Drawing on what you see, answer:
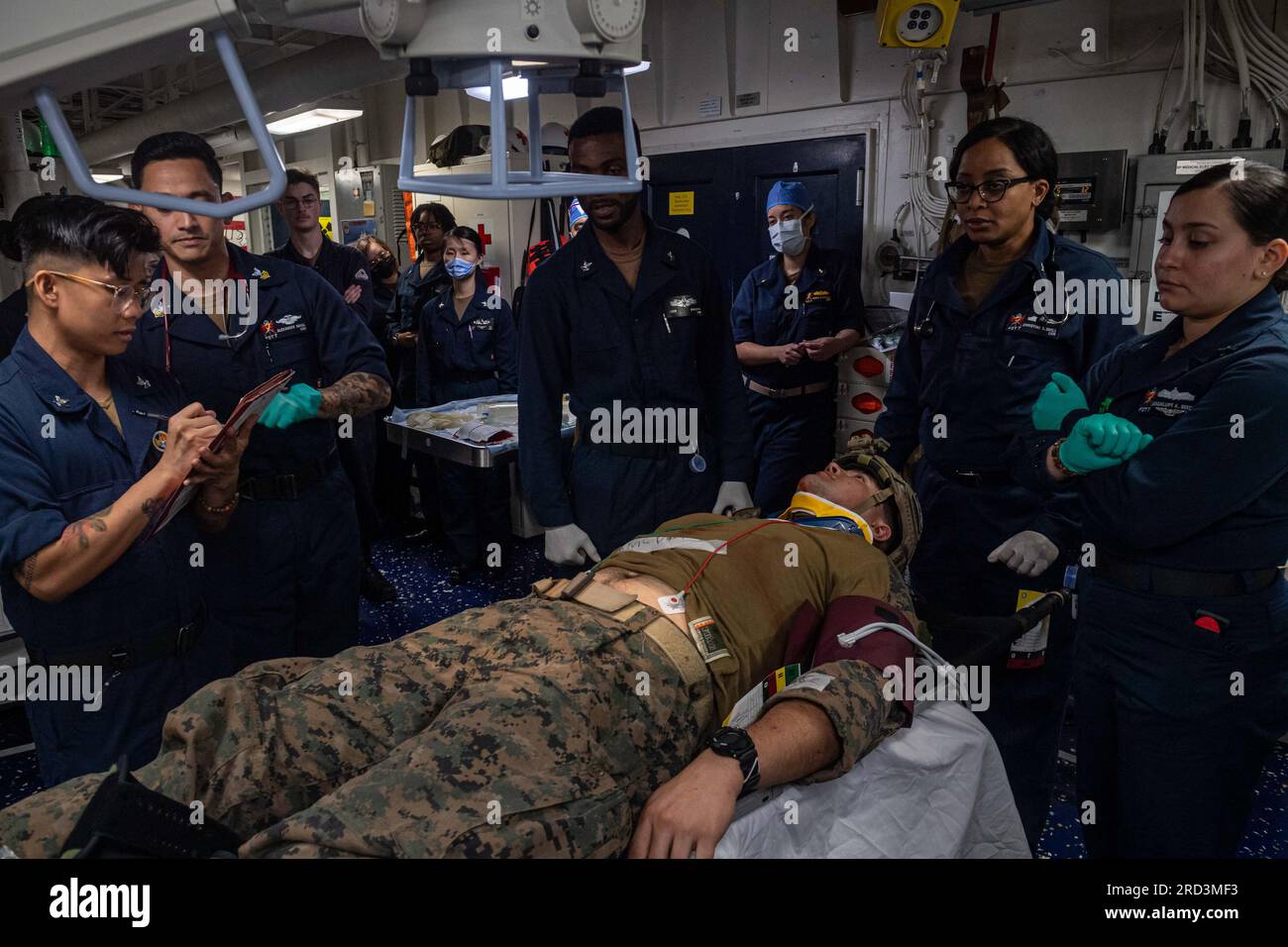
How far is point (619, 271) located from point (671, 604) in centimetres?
128

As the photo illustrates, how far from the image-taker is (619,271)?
2.65m

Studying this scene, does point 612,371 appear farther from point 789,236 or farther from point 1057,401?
point 789,236

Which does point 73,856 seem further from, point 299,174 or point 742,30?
point 742,30

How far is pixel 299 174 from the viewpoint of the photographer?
14.4 ft

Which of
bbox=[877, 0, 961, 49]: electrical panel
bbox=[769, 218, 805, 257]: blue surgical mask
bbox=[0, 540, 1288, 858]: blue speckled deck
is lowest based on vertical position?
bbox=[0, 540, 1288, 858]: blue speckled deck

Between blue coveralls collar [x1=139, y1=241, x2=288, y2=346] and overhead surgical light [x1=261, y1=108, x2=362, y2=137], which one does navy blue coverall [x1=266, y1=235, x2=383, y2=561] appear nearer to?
overhead surgical light [x1=261, y1=108, x2=362, y2=137]

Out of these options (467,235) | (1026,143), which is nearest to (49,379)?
(1026,143)

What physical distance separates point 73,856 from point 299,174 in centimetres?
390

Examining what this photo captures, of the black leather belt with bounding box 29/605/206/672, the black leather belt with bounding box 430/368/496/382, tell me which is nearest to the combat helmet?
the black leather belt with bounding box 29/605/206/672

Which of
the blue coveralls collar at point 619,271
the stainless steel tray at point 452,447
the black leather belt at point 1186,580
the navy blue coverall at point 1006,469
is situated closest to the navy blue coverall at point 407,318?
the stainless steel tray at point 452,447

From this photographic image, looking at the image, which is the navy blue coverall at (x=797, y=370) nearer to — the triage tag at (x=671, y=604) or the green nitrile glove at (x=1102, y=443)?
the green nitrile glove at (x=1102, y=443)

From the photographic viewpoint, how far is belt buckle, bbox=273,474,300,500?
2.30 metres

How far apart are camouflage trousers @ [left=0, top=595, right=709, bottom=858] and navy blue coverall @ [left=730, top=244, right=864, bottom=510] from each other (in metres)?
2.71
